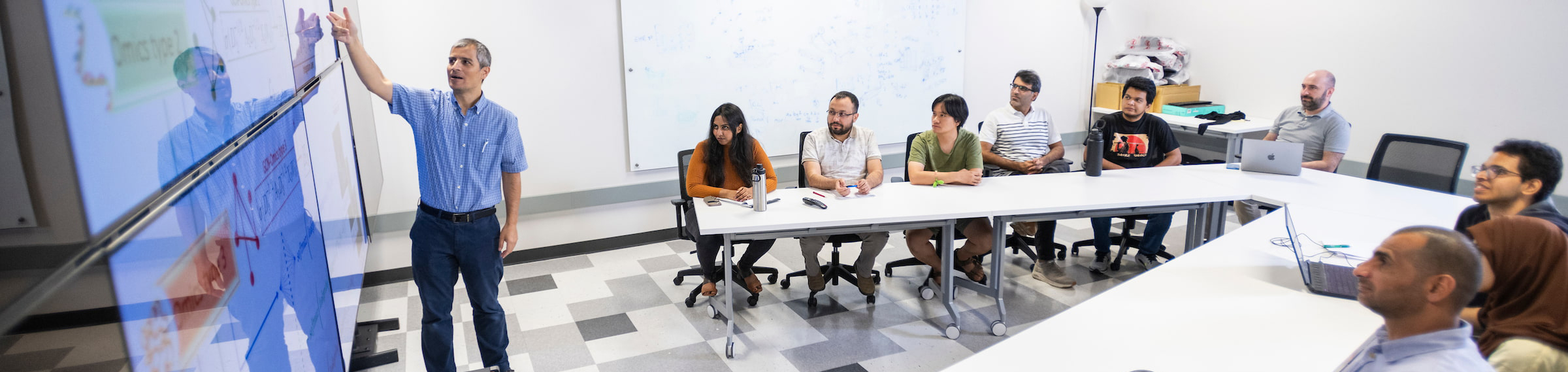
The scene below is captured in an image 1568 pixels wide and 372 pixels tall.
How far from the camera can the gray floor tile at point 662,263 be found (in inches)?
177

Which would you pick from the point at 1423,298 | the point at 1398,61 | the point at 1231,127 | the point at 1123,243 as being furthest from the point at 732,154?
the point at 1398,61

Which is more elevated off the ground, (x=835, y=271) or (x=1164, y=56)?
(x=1164, y=56)

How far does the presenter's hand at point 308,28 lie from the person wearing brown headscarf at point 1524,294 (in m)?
2.86

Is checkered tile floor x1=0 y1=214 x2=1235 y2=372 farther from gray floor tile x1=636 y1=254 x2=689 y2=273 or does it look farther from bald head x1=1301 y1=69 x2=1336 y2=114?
bald head x1=1301 y1=69 x2=1336 y2=114

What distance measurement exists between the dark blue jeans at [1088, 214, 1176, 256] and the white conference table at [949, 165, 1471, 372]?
1296 millimetres

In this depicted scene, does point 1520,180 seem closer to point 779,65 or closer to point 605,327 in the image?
point 605,327

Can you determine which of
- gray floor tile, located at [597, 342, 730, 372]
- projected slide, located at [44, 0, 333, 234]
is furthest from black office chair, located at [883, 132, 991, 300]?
projected slide, located at [44, 0, 333, 234]

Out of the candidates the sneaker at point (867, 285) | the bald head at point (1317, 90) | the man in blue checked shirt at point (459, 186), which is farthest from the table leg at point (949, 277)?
the bald head at point (1317, 90)

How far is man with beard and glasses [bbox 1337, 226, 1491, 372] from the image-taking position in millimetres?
1456

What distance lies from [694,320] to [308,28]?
211 cm

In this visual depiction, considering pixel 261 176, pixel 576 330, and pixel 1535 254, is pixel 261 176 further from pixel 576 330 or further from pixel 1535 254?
pixel 1535 254

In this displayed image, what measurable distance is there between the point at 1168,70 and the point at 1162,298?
439cm

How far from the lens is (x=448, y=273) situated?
264 centimetres

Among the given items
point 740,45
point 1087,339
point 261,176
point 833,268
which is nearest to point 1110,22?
point 740,45
